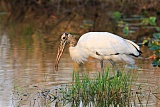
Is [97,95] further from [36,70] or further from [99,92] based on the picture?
[36,70]

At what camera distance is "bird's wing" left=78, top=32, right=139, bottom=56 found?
7.96 metres

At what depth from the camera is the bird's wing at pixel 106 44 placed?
7965 millimetres

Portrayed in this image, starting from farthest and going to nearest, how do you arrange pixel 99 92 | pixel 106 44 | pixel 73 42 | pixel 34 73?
pixel 34 73 < pixel 73 42 < pixel 106 44 < pixel 99 92

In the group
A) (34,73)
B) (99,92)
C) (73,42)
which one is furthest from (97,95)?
(34,73)

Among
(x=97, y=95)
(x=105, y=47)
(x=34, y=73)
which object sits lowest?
(x=97, y=95)

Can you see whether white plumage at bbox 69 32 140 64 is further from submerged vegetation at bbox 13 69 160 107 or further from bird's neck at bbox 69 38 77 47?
submerged vegetation at bbox 13 69 160 107

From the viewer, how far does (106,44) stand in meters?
8.03

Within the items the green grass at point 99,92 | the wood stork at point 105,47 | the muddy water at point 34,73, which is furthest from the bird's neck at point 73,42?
the green grass at point 99,92

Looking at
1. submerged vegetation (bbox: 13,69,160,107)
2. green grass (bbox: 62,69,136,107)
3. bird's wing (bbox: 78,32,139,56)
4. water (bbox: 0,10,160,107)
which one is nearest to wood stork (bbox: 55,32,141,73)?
bird's wing (bbox: 78,32,139,56)

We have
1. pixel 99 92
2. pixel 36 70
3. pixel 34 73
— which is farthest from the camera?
pixel 36 70

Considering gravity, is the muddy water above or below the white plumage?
below

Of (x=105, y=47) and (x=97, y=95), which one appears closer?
(x=97, y=95)

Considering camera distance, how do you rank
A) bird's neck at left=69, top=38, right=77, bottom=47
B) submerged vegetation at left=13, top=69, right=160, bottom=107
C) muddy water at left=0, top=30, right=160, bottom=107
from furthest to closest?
bird's neck at left=69, top=38, right=77, bottom=47
muddy water at left=0, top=30, right=160, bottom=107
submerged vegetation at left=13, top=69, right=160, bottom=107

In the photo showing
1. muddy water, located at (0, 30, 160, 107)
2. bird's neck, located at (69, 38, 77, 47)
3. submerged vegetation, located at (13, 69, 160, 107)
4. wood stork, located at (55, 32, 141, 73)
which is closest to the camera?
submerged vegetation, located at (13, 69, 160, 107)
